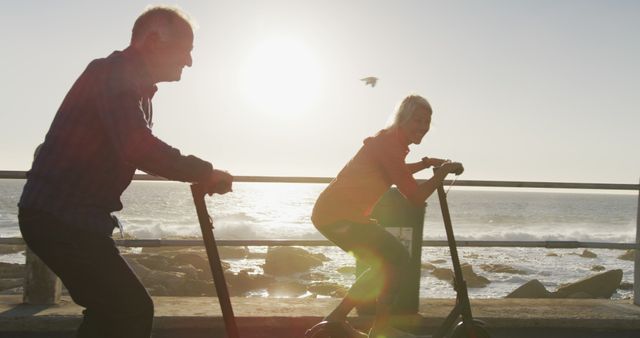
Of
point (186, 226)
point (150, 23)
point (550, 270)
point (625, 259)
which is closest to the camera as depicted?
point (150, 23)

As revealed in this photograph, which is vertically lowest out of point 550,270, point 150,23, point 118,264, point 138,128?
point 550,270

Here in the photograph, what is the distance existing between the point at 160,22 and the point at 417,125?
2001 mm

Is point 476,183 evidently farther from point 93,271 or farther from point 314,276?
point 314,276

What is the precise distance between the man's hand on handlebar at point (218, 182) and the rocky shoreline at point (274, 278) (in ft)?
26.1

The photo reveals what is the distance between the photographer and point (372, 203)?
460cm

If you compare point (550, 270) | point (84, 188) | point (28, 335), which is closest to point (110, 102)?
point (84, 188)

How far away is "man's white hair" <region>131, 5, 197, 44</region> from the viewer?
2.96 m

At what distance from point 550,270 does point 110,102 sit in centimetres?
3191

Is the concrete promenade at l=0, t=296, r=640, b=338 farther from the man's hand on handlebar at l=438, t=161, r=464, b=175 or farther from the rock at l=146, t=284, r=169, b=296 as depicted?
the rock at l=146, t=284, r=169, b=296

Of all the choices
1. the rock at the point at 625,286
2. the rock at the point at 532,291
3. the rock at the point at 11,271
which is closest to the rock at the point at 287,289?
the rock at the point at 11,271

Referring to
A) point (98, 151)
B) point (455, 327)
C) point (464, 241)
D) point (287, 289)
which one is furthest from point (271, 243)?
point (287, 289)

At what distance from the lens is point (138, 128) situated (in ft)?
8.98

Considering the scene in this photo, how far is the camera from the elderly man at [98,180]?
276 centimetres

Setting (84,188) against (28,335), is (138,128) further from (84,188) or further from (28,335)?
(28,335)
